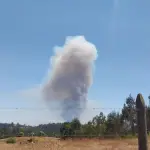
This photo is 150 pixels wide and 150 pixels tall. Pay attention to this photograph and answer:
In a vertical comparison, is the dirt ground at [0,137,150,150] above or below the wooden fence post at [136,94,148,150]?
below

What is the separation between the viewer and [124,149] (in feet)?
38.7

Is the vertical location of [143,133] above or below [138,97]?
below

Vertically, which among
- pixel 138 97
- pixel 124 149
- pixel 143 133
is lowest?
pixel 124 149

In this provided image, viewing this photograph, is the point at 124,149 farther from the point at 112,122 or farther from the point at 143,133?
the point at 112,122

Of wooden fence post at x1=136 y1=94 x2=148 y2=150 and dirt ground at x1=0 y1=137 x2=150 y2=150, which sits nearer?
wooden fence post at x1=136 y1=94 x2=148 y2=150

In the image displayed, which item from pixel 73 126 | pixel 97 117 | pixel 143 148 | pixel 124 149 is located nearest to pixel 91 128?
pixel 73 126

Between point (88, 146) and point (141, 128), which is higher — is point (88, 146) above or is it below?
below

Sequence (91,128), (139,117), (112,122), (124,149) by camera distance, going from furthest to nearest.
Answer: (112,122) → (91,128) → (124,149) → (139,117)

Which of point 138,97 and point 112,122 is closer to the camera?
point 138,97

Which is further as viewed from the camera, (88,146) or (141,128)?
(88,146)

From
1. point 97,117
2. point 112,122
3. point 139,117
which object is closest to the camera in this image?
point 139,117

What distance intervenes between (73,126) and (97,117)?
15.9 metres

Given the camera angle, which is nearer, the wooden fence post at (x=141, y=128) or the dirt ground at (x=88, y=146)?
the wooden fence post at (x=141, y=128)

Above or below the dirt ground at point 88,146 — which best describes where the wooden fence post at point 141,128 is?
above
